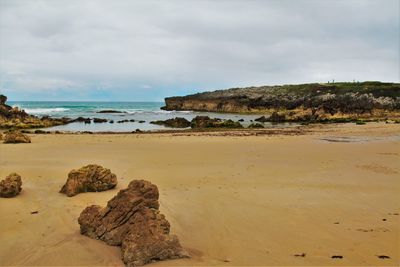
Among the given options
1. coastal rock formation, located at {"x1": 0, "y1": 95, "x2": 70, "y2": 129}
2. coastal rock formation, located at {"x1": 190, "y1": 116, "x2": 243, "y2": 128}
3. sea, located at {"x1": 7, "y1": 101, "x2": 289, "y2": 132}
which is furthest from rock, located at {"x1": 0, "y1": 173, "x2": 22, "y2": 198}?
coastal rock formation, located at {"x1": 0, "y1": 95, "x2": 70, "y2": 129}

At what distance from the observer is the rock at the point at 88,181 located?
26.0ft

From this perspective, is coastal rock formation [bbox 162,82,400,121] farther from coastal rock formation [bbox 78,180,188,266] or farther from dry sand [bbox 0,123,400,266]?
coastal rock formation [bbox 78,180,188,266]

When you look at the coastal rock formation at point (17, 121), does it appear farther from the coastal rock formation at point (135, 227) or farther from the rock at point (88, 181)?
the coastal rock formation at point (135, 227)

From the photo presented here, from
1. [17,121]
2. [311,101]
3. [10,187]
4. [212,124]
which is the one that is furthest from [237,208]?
[311,101]

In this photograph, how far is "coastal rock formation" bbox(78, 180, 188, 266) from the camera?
15.4 ft

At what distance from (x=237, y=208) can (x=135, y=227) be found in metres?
2.55

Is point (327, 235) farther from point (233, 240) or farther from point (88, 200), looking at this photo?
point (88, 200)

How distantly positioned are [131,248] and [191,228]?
1.51m

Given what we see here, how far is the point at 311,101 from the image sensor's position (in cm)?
6375

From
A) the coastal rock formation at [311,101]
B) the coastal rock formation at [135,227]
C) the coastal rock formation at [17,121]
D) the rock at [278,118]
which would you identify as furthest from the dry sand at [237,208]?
the coastal rock formation at [311,101]

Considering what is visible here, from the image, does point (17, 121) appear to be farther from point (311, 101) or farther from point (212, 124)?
point (311, 101)

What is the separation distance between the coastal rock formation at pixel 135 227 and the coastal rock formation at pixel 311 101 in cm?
3689

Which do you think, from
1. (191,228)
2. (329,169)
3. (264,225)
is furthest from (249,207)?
(329,169)

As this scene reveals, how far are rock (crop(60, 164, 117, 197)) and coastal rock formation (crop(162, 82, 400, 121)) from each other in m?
34.7
